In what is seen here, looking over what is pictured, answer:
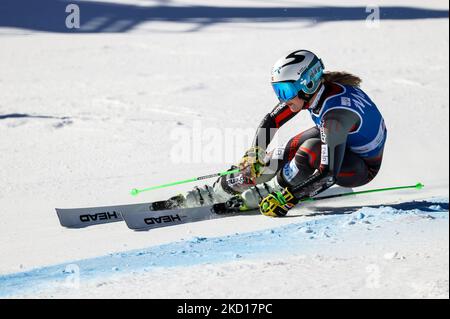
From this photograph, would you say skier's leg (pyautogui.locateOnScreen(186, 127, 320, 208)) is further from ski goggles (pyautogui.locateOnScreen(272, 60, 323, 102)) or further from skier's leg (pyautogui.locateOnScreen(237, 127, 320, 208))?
ski goggles (pyautogui.locateOnScreen(272, 60, 323, 102))

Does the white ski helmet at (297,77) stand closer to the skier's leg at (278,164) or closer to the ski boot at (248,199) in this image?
the skier's leg at (278,164)

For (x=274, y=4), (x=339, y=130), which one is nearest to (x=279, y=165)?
(x=339, y=130)

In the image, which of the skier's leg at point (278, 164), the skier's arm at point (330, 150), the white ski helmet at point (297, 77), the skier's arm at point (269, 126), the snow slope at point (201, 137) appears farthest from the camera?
the skier's arm at point (269, 126)

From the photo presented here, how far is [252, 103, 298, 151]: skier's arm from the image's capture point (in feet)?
23.1

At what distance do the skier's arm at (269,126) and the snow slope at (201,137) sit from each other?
2.04ft

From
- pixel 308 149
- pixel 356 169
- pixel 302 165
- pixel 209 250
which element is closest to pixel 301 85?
pixel 308 149

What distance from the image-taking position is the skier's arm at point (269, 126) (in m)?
7.03

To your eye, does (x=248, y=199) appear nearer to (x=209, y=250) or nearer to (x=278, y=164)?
(x=278, y=164)

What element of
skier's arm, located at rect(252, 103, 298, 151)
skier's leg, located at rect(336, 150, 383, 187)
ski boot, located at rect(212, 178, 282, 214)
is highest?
skier's arm, located at rect(252, 103, 298, 151)

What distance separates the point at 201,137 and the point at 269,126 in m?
2.46

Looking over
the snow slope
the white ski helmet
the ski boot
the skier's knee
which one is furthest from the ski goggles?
the snow slope

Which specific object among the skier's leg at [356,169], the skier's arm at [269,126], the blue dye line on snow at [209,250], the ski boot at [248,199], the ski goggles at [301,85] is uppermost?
the ski goggles at [301,85]

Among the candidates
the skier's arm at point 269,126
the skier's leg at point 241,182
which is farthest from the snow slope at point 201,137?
the skier's arm at point 269,126

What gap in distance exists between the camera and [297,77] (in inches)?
253
